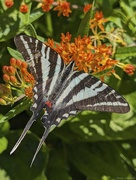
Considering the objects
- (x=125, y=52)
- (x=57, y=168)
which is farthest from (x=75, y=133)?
(x=125, y=52)

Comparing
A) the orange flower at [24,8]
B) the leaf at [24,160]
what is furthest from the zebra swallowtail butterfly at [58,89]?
the leaf at [24,160]

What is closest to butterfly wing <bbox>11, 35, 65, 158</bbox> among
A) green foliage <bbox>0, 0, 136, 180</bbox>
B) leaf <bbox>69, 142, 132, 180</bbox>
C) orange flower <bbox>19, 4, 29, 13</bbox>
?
green foliage <bbox>0, 0, 136, 180</bbox>

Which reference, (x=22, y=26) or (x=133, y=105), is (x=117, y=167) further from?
(x=22, y=26)

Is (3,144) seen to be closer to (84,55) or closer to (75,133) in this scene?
(75,133)

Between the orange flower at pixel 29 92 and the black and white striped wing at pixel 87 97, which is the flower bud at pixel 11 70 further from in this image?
the black and white striped wing at pixel 87 97

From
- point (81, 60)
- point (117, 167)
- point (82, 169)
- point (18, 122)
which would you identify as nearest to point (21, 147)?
point (18, 122)
